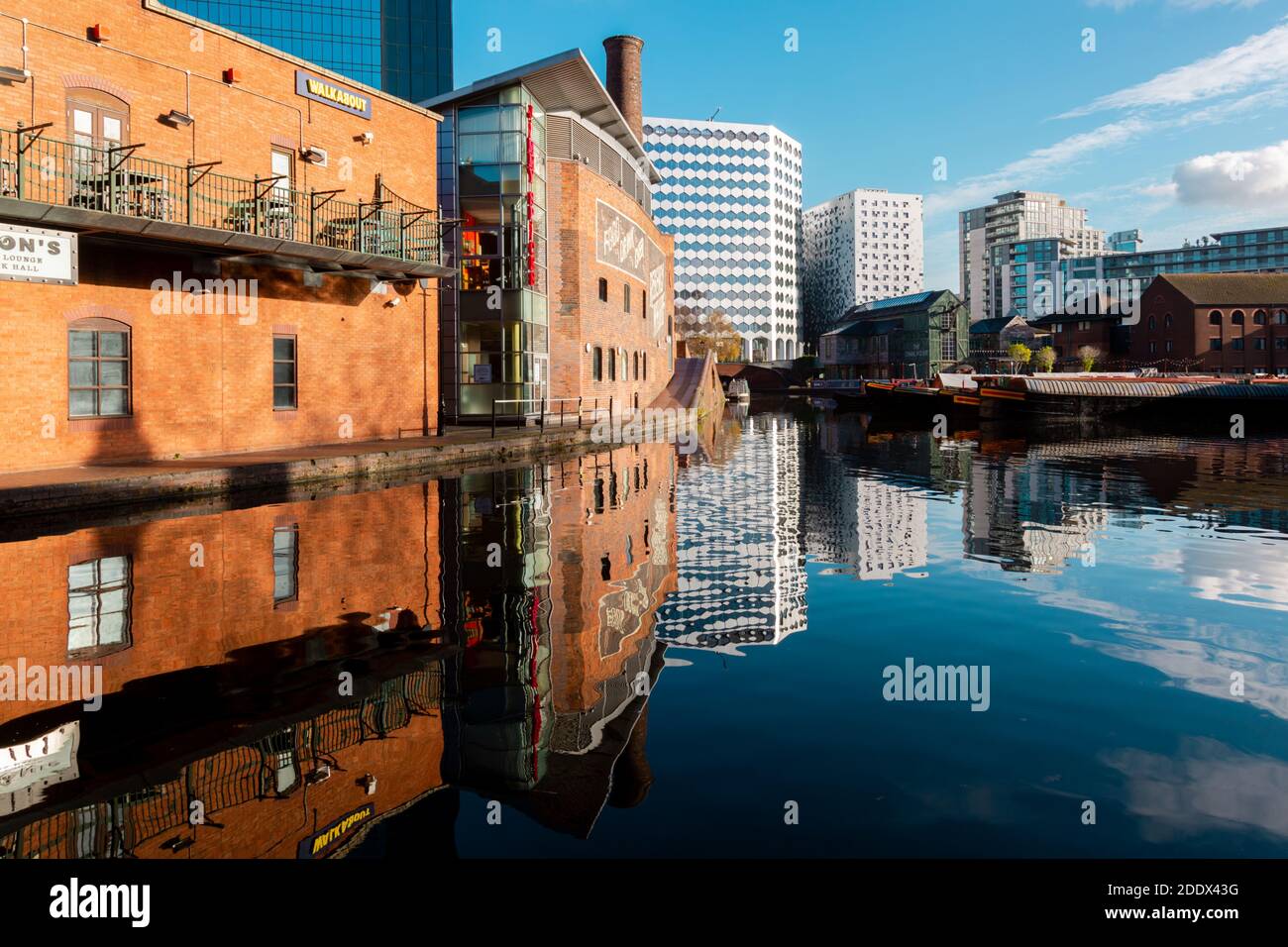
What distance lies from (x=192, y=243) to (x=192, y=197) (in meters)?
1.54

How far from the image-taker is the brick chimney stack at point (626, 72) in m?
51.1

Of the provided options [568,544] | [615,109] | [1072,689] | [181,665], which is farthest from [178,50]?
[615,109]

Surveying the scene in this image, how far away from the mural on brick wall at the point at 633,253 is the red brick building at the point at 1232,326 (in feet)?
197

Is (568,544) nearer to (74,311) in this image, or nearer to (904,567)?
(904,567)

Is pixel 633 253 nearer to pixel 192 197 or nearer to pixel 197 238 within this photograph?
pixel 192 197

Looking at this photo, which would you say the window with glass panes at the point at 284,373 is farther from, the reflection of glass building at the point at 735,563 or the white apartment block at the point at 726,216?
the white apartment block at the point at 726,216

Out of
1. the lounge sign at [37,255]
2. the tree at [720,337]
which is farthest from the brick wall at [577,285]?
the tree at [720,337]

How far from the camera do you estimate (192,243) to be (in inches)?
694

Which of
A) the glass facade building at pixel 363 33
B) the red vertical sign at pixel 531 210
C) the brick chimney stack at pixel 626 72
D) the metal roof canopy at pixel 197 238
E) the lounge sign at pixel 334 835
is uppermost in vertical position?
the glass facade building at pixel 363 33

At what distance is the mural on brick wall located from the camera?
129ft

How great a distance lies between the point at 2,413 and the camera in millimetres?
15359

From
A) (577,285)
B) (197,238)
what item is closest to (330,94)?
(197,238)
